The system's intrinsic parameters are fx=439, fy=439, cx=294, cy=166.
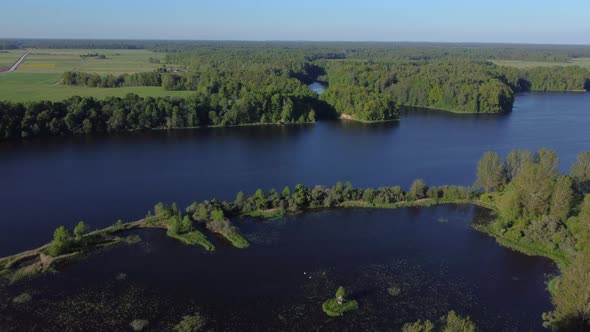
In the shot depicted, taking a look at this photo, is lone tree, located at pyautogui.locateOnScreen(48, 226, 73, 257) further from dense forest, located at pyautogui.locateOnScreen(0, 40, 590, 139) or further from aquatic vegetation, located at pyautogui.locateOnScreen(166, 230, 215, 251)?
dense forest, located at pyautogui.locateOnScreen(0, 40, 590, 139)

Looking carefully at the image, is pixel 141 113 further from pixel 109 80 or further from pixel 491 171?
pixel 491 171

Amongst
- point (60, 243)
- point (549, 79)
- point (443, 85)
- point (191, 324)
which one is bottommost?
point (191, 324)

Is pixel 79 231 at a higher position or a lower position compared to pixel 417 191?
lower

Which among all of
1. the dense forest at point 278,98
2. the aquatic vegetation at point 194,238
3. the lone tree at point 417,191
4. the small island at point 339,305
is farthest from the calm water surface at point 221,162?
the small island at point 339,305

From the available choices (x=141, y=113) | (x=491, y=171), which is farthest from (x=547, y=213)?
(x=141, y=113)

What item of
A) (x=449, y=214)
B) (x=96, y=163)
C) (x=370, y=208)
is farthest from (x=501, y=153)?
(x=96, y=163)

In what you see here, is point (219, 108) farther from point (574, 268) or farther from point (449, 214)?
point (574, 268)
